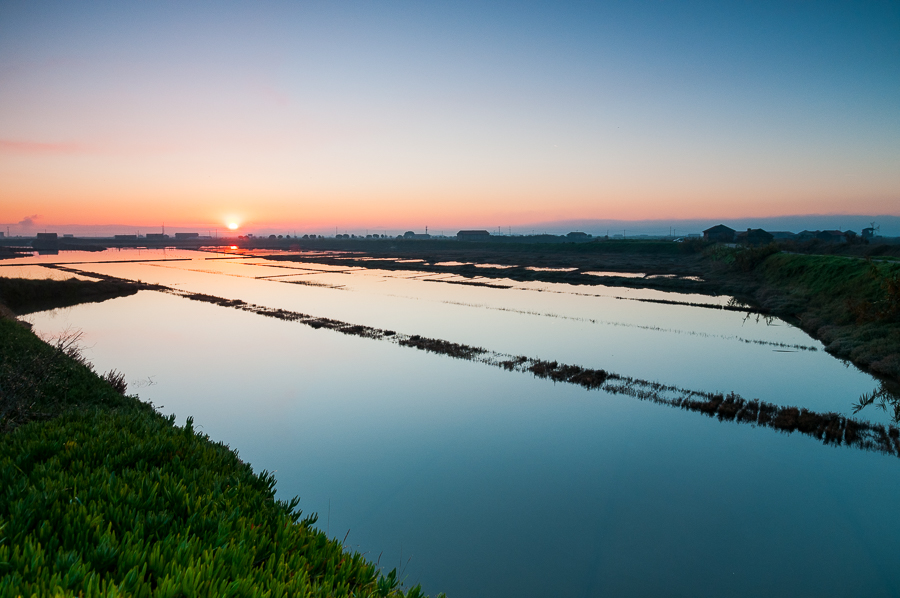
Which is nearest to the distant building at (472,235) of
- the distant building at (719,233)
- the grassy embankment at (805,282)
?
the distant building at (719,233)

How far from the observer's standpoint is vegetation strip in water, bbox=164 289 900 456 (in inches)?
531

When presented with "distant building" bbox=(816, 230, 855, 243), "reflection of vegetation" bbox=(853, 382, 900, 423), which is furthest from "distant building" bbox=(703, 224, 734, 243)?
"reflection of vegetation" bbox=(853, 382, 900, 423)

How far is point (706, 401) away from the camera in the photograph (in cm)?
1609

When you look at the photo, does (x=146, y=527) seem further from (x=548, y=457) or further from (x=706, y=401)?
(x=706, y=401)

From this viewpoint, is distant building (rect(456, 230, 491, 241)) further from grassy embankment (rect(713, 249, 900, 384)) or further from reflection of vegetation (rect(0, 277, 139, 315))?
reflection of vegetation (rect(0, 277, 139, 315))

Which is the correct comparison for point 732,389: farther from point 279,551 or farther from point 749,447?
point 279,551

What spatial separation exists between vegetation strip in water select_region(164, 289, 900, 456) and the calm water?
647mm

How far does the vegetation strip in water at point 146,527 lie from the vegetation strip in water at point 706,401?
46.2 feet

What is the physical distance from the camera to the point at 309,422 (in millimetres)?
14797

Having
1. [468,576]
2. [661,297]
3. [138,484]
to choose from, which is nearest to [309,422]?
[468,576]

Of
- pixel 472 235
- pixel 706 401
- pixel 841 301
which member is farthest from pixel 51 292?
pixel 472 235

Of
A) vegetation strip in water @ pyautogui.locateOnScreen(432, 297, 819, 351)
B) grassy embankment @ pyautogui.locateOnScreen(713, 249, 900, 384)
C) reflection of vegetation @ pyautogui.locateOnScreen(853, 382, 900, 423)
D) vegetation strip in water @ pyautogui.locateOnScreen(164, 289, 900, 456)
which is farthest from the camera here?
vegetation strip in water @ pyautogui.locateOnScreen(432, 297, 819, 351)

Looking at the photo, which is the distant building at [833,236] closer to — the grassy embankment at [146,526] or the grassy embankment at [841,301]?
the grassy embankment at [841,301]

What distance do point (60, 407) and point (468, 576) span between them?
962 centimetres
